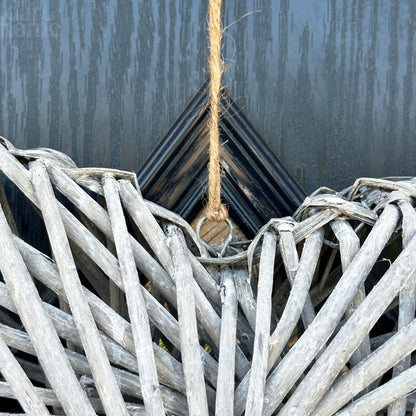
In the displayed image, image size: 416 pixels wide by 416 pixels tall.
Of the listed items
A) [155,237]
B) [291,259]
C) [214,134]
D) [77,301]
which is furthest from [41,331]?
[214,134]

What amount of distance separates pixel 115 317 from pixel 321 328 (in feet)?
0.62

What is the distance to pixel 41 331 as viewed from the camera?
1.65 feet

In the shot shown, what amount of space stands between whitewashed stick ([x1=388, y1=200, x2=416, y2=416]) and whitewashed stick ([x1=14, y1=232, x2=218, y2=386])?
168 mm

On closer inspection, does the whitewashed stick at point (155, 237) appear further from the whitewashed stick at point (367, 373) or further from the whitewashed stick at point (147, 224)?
the whitewashed stick at point (367, 373)

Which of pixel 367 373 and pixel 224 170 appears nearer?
pixel 367 373

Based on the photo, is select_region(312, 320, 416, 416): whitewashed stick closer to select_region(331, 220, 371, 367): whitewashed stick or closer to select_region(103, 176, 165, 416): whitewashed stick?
select_region(331, 220, 371, 367): whitewashed stick

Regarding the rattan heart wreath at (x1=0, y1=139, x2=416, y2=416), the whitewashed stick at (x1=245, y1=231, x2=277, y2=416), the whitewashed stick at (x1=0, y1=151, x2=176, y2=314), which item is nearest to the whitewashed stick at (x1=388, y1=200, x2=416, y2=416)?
the rattan heart wreath at (x1=0, y1=139, x2=416, y2=416)

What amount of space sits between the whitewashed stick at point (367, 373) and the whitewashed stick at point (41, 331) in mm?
205

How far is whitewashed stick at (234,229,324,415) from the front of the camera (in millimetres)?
516

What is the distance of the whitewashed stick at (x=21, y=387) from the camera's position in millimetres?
485

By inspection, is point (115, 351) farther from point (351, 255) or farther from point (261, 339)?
point (351, 255)

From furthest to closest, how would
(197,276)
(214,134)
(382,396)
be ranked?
(214,134), (197,276), (382,396)

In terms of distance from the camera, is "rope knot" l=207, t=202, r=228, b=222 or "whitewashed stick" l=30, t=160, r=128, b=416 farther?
"rope knot" l=207, t=202, r=228, b=222

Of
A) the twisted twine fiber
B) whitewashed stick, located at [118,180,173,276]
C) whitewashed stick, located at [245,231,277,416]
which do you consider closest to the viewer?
whitewashed stick, located at [245,231,277,416]
